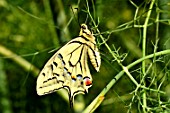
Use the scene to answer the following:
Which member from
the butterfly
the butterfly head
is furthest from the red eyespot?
the butterfly head

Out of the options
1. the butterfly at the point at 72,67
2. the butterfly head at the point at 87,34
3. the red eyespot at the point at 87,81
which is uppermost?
the butterfly head at the point at 87,34

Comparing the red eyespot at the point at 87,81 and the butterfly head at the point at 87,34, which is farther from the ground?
the butterfly head at the point at 87,34

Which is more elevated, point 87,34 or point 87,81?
point 87,34

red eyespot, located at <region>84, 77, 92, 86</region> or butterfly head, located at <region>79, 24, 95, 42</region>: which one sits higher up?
butterfly head, located at <region>79, 24, 95, 42</region>

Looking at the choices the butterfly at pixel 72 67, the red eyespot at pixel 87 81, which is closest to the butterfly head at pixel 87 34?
the butterfly at pixel 72 67

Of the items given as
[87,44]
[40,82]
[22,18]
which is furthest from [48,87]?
[22,18]

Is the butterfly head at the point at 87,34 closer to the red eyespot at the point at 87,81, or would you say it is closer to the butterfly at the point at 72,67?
the butterfly at the point at 72,67

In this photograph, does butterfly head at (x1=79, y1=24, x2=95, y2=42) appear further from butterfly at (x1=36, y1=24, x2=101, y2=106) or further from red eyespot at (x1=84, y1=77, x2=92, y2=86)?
red eyespot at (x1=84, y1=77, x2=92, y2=86)

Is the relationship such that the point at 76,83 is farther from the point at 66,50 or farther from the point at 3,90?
the point at 3,90
